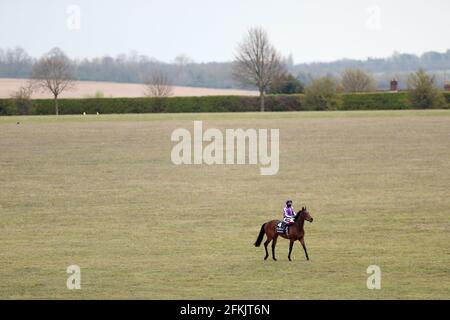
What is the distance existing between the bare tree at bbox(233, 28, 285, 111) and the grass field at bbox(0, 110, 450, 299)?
238ft

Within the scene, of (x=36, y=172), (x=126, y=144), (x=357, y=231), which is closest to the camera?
(x=357, y=231)

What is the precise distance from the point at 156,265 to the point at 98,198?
13079 millimetres

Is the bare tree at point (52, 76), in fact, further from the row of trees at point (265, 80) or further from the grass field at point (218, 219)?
the grass field at point (218, 219)

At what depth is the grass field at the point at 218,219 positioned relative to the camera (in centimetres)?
1734

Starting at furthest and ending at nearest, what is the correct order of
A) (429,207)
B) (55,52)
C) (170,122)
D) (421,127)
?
1. (55,52)
2. (170,122)
3. (421,127)
4. (429,207)

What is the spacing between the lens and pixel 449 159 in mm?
42719

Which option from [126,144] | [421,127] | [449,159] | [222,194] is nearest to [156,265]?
[222,194]

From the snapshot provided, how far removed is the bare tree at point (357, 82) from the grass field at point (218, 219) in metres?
72.0

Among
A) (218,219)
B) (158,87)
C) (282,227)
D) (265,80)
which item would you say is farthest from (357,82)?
(282,227)

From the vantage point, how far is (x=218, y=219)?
1035 inches

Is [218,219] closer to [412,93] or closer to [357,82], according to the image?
[412,93]

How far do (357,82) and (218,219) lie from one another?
10308 centimetres

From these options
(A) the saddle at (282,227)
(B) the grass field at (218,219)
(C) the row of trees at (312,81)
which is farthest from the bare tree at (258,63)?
(A) the saddle at (282,227)

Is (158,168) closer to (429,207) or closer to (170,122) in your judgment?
(429,207)
